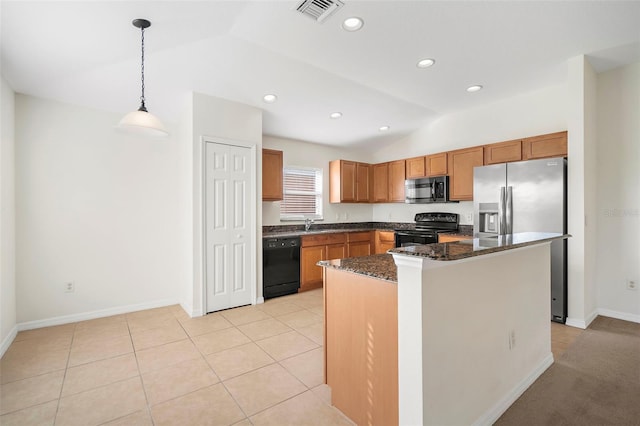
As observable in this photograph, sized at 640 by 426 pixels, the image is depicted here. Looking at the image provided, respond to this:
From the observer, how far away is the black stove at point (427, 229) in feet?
15.4

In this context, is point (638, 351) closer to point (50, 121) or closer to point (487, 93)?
point (487, 93)

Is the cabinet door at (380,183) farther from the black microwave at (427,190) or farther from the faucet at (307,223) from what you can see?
the faucet at (307,223)

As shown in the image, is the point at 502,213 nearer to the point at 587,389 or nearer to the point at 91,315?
the point at 587,389

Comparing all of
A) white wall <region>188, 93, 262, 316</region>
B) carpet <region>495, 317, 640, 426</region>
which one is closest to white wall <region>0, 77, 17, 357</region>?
white wall <region>188, 93, 262, 316</region>

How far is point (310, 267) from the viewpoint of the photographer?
4.76 metres

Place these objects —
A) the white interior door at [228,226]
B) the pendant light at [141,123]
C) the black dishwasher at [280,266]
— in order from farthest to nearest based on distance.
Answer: the black dishwasher at [280,266] < the white interior door at [228,226] < the pendant light at [141,123]

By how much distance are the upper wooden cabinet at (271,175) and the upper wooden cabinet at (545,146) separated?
11.3 ft

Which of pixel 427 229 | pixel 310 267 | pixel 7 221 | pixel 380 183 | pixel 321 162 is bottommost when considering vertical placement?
pixel 310 267

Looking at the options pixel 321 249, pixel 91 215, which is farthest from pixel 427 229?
pixel 91 215

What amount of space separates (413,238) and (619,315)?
2.53 meters

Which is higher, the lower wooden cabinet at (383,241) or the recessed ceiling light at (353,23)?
the recessed ceiling light at (353,23)

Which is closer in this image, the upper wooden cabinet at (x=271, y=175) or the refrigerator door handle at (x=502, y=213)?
the refrigerator door handle at (x=502, y=213)

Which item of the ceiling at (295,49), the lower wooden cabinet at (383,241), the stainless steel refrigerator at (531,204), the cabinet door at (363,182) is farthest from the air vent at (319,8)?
the lower wooden cabinet at (383,241)

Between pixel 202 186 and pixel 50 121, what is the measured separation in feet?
5.82
